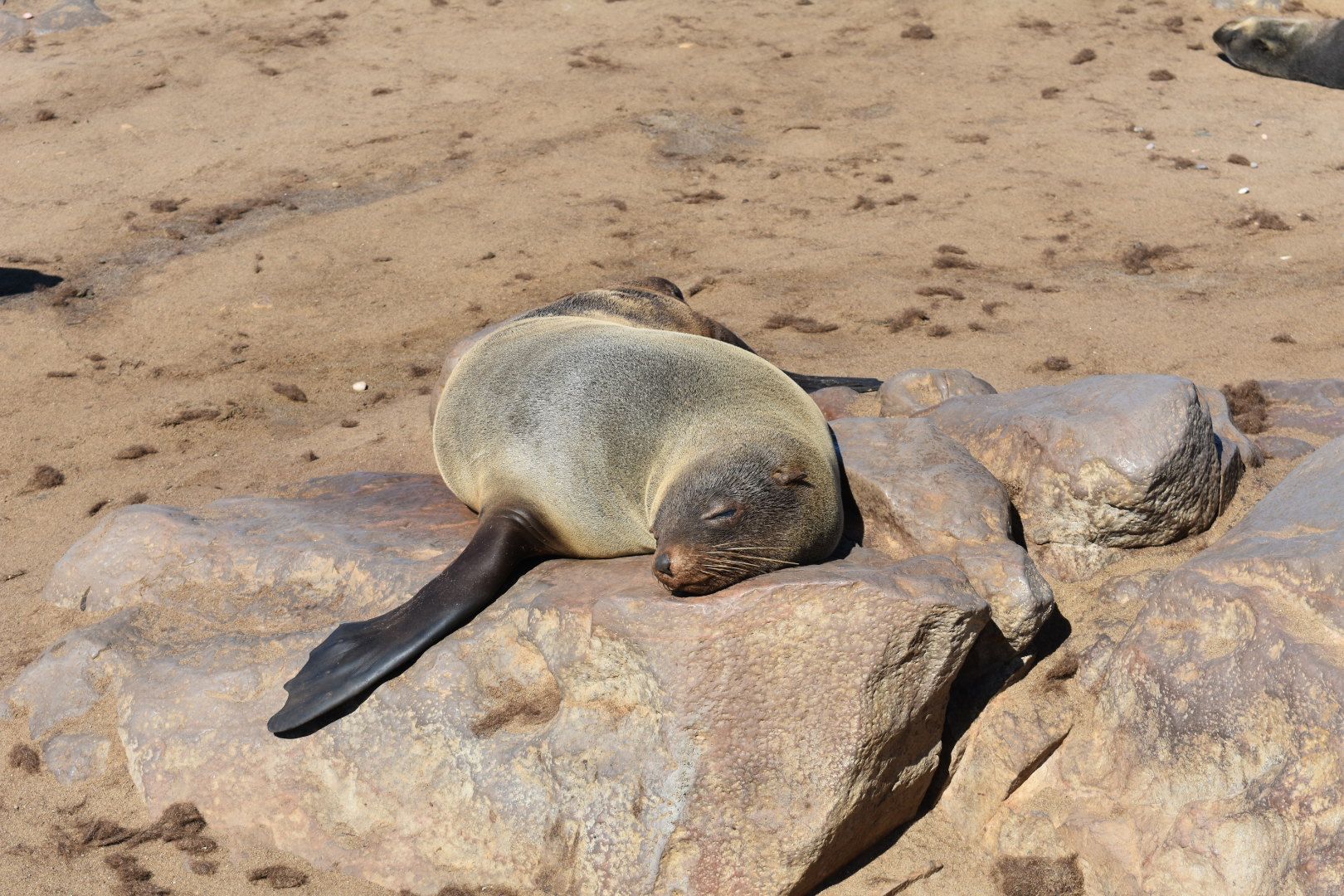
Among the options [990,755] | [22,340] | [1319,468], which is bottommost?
[22,340]

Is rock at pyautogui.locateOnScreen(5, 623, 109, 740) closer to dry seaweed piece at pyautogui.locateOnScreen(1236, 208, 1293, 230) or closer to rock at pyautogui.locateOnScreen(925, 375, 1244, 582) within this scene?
rock at pyautogui.locateOnScreen(925, 375, 1244, 582)

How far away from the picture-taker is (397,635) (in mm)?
3734

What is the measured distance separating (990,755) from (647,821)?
110cm

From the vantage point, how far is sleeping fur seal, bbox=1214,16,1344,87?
37.3 feet

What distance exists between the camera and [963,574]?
11.7 feet

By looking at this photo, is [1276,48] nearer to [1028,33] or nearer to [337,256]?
[1028,33]

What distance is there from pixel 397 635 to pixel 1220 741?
2358mm

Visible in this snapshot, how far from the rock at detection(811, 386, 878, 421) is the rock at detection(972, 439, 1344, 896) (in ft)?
6.74

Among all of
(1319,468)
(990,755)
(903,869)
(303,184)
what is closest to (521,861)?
(903,869)

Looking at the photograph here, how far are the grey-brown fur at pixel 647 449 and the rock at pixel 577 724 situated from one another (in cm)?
14

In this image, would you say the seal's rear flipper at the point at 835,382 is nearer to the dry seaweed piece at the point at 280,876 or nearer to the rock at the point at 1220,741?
the rock at the point at 1220,741

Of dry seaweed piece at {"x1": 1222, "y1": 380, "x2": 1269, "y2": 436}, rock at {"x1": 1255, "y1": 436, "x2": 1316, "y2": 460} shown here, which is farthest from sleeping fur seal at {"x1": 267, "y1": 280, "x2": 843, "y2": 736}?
dry seaweed piece at {"x1": 1222, "y1": 380, "x2": 1269, "y2": 436}

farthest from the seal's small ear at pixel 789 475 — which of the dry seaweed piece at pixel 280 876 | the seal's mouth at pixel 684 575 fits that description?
the dry seaweed piece at pixel 280 876

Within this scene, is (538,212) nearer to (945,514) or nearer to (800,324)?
(800,324)
